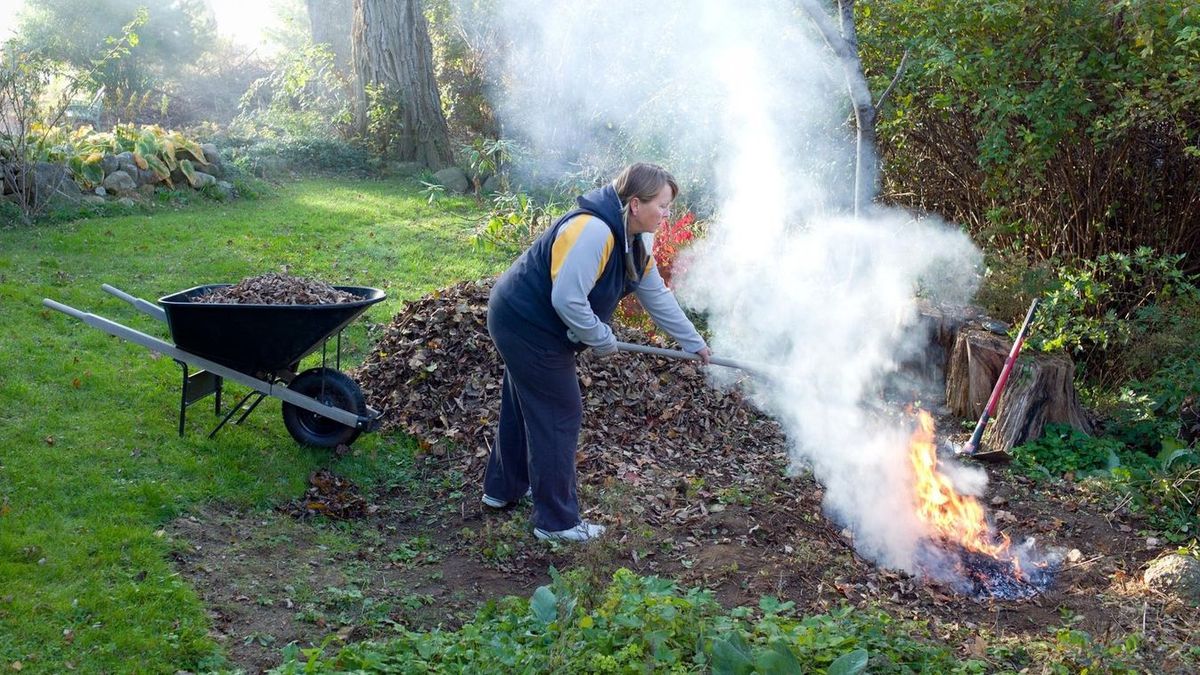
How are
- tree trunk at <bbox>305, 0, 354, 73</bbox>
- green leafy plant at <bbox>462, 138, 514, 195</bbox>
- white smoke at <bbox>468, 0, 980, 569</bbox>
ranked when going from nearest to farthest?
white smoke at <bbox>468, 0, 980, 569</bbox>
green leafy plant at <bbox>462, 138, 514, 195</bbox>
tree trunk at <bbox>305, 0, 354, 73</bbox>

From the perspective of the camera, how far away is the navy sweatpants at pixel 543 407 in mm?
4238

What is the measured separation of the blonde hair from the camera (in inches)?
159

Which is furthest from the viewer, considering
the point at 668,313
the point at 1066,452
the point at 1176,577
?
the point at 1066,452

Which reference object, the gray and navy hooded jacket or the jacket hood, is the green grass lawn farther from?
the jacket hood

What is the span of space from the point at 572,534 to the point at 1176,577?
108 inches

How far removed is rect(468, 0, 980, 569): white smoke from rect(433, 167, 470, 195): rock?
3.05 m

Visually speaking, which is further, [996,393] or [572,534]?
[996,393]

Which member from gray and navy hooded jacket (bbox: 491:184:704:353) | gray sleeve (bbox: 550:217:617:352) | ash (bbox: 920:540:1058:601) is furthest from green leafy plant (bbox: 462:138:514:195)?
ash (bbox: 920:540:1058:601)

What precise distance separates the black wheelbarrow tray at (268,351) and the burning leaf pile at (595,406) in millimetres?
450

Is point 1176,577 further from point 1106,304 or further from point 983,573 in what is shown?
point 1106,304

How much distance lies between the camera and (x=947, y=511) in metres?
4.95

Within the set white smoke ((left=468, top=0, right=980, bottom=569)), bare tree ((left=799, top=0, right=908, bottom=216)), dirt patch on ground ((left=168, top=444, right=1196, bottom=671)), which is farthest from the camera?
bare tree ((left=799, top=0, right=908, bottom=216))

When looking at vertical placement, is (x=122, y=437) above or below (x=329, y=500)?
above

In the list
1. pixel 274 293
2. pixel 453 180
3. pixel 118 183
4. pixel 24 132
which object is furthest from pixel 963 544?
pixel 453 180
